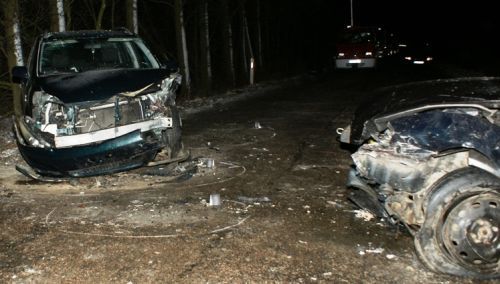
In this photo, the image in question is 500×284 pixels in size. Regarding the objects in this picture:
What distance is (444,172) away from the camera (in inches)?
155

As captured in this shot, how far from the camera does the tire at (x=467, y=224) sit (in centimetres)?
369

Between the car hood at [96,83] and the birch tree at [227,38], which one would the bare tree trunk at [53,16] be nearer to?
the car hood at [96,83]

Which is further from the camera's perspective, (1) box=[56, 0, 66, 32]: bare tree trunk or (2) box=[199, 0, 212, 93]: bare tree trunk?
(2) box=[199, 0, 212, 93]: bare tree trunk

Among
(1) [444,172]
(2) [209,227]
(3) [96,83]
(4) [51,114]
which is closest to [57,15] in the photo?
(3) [96,83]

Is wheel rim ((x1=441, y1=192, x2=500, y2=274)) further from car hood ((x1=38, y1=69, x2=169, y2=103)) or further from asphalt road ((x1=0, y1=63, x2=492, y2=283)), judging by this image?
car hood ((x1=38, y1=69, x2=169, y2=103))

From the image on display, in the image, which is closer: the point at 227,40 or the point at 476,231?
the point at 476,231

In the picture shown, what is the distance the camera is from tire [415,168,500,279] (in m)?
3.69

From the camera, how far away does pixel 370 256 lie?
4.19m

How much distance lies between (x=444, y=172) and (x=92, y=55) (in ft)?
18.1

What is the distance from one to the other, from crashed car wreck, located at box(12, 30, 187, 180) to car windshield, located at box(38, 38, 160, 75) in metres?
0.04

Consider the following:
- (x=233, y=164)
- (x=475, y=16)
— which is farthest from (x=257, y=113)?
(x=475, y=16)

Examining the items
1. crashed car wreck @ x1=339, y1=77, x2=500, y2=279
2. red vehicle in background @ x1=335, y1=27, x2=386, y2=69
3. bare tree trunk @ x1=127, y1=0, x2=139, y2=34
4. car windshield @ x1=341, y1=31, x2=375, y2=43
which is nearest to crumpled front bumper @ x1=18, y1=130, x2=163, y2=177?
crashed car wreck @ x1=339, y1=77, x2=500, y2=279

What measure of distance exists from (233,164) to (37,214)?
9.51 ft

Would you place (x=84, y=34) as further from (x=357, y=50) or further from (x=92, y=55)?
(x=357, y=50)
